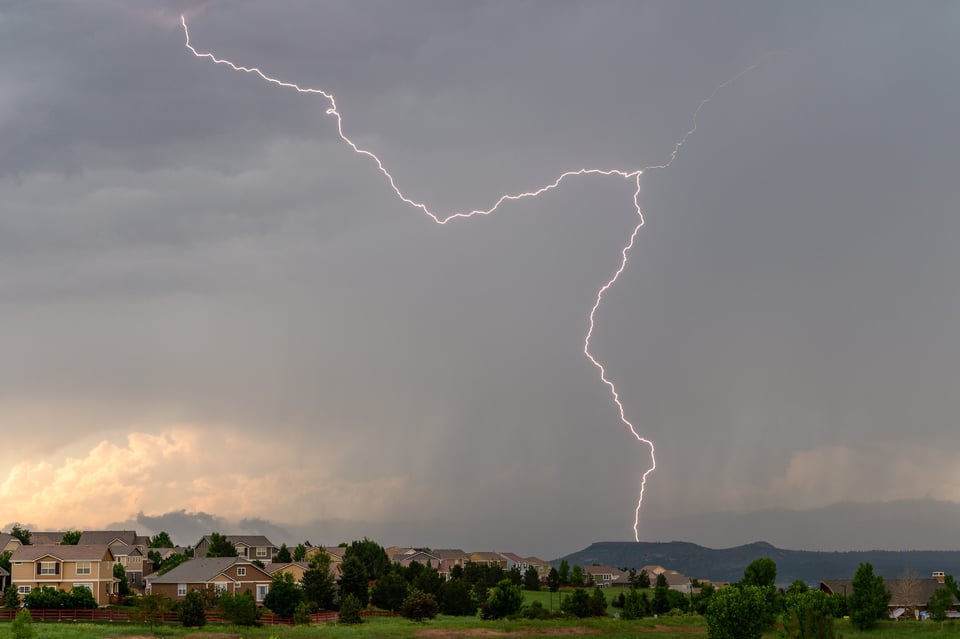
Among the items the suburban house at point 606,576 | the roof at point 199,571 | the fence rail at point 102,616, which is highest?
the roof at point 199,571

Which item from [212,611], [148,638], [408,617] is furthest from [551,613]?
[148,638]

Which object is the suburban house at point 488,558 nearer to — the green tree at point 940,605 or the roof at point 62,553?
the roof at point 62,553

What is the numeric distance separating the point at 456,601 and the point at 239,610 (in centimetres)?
2222

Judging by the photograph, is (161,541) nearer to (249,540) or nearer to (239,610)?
(249,540)

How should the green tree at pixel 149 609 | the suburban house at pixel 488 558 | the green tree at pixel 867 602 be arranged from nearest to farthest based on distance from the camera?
1. the green tree at pixel 149 609
2. the green tree at pixel 867 602
3. the suburban house at pixel 488 558

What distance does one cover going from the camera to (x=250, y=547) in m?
144

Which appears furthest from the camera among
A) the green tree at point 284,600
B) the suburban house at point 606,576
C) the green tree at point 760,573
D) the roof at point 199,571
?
the suburban house at point 606,576

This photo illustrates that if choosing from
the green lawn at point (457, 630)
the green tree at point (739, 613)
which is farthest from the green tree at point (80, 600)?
the green tree at point (739, 613)

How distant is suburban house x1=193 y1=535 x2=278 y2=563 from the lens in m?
141

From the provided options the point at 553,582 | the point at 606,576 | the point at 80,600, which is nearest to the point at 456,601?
the point at 80,600

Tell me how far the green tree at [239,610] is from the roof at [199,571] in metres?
18.3

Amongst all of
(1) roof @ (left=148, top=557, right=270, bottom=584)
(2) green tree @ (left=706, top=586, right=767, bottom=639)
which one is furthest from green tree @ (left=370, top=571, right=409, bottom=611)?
(2) green tree @ (left=706, top=586, right=767, bottom=639)

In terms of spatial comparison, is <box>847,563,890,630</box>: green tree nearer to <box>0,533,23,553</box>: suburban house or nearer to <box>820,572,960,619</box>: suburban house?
<box>820,572,960,619</box>: suburban house

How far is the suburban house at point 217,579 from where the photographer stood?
87.1 meters
